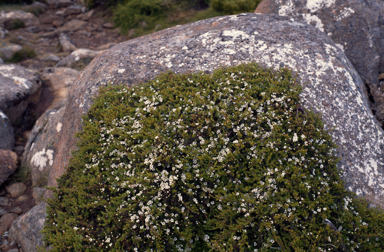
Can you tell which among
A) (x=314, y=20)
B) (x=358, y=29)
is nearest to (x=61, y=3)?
(x=314, y=20)

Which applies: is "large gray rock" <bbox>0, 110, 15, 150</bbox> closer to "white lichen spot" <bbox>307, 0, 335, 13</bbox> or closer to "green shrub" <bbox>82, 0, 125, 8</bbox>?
"white lichen spot" <bbox>307, 0, 335, 13</bbox>

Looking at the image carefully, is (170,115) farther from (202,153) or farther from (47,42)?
(47,42)

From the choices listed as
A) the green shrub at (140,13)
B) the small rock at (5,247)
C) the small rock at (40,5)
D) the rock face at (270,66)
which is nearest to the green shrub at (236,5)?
the green shrub at (140,13)

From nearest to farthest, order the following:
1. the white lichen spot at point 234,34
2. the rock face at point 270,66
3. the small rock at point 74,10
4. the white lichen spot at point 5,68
A: the rock face at point 270,66 < the white lichen spot at point 234,34 < the white lichen spot at point 5,68 < the small rock at point 74,10

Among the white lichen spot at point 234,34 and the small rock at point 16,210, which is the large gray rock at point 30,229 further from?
the white lichen spot at point 234,34

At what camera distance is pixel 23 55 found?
12.6 meters

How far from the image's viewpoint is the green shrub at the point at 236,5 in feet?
42.5

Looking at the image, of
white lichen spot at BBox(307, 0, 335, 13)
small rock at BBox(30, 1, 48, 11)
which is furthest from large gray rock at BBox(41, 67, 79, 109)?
small rock at BBox(30, 1, 48, 11)

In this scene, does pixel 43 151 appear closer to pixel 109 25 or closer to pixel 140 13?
pixel 140 13

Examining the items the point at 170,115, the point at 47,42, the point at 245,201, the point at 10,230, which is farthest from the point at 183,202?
the point at 47,42

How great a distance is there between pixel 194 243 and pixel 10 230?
13.1 ft

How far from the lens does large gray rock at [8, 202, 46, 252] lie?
4.71m

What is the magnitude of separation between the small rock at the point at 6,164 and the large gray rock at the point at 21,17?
13138 mm

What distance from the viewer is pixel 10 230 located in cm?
527
